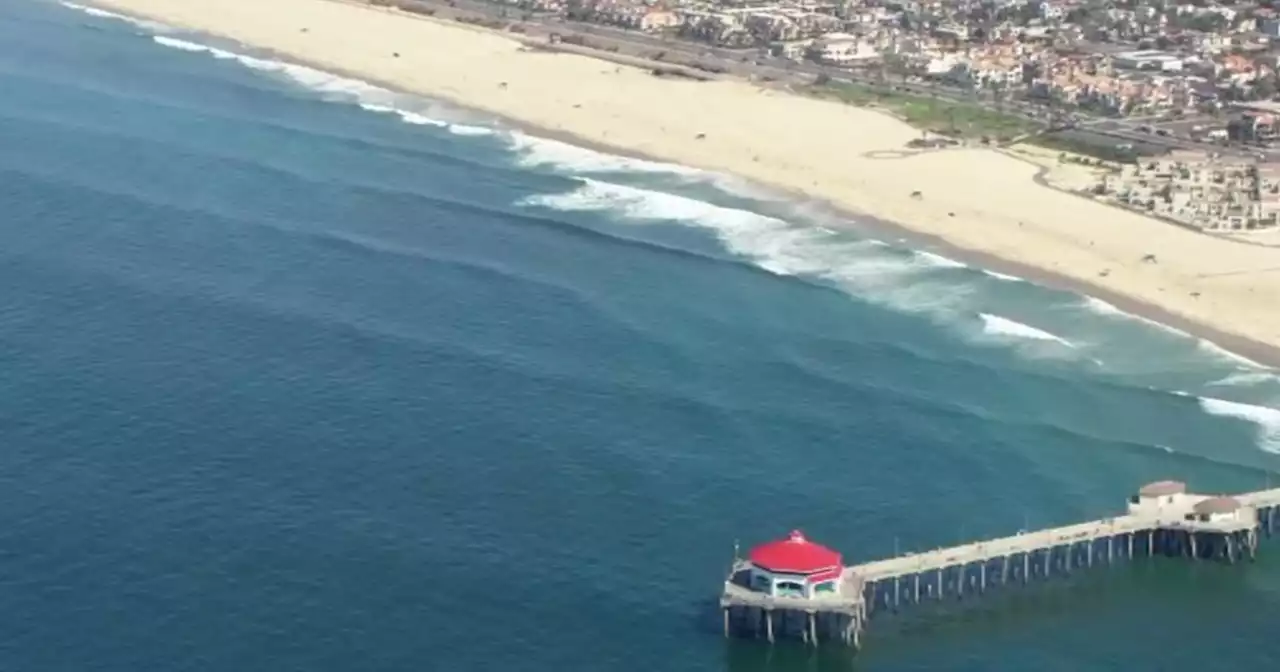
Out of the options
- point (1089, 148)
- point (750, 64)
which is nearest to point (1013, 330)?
point (1089, 148)

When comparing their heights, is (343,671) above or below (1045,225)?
below

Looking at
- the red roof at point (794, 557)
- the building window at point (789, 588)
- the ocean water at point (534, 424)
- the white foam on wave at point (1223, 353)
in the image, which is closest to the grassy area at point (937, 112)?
the ocean water at point (534, 424)

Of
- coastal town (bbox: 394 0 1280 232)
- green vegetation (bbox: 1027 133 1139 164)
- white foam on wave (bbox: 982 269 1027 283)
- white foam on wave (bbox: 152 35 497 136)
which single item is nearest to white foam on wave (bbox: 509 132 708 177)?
white foam on wave (bbox: 152 35 497 136)

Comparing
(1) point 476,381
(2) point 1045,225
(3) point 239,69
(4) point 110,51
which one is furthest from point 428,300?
(4) point 110,51

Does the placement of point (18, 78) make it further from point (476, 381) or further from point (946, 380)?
point (946, 380)

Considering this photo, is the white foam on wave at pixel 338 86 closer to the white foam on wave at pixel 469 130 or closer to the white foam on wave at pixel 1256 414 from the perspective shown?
the white foam on wave at pixel 469 130
